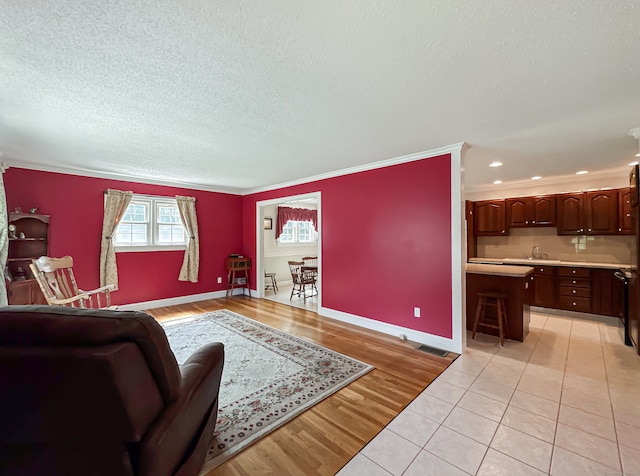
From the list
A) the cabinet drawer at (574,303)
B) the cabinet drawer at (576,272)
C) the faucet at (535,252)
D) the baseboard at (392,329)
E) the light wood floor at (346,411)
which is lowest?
the light wood floor at (346,411)

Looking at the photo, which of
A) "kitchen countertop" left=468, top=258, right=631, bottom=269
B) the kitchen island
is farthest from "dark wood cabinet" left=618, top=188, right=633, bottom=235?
the kitchen island

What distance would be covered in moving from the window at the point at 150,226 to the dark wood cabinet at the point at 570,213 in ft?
23.8

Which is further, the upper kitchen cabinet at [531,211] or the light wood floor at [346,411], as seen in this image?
the upper kitchen cabinet at [531,211]

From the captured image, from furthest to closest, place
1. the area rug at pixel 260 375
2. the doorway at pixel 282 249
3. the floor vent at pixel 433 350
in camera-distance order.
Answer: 1. the doorway at pixel 282 249
2. the floor vent at pixel 433 350
3. the area rug at pixel 260 375

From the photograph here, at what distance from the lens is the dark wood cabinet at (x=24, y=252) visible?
12.0 feet

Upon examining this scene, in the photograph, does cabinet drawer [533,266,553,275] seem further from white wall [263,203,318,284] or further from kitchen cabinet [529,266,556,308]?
white wall [263,203,318,284]

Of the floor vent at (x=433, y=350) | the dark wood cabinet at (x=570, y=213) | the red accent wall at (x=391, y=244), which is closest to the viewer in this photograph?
the floor vent at (x=433, y=350)

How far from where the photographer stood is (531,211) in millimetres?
5199

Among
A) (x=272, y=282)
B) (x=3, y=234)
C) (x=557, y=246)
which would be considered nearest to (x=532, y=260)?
(x=557, y=246)

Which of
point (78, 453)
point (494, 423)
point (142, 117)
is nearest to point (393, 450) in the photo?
point (494, 423)

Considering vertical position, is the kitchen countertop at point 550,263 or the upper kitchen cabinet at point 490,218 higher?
the upper kitchen cabinet at point 490,218

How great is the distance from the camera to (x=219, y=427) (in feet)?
6.44

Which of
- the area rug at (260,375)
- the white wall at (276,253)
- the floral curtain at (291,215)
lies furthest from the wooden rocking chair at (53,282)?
the floral curtain at (291,215)

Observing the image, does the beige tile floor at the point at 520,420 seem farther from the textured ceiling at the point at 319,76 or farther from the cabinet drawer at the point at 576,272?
the textured ceiling at the point at 319,76
